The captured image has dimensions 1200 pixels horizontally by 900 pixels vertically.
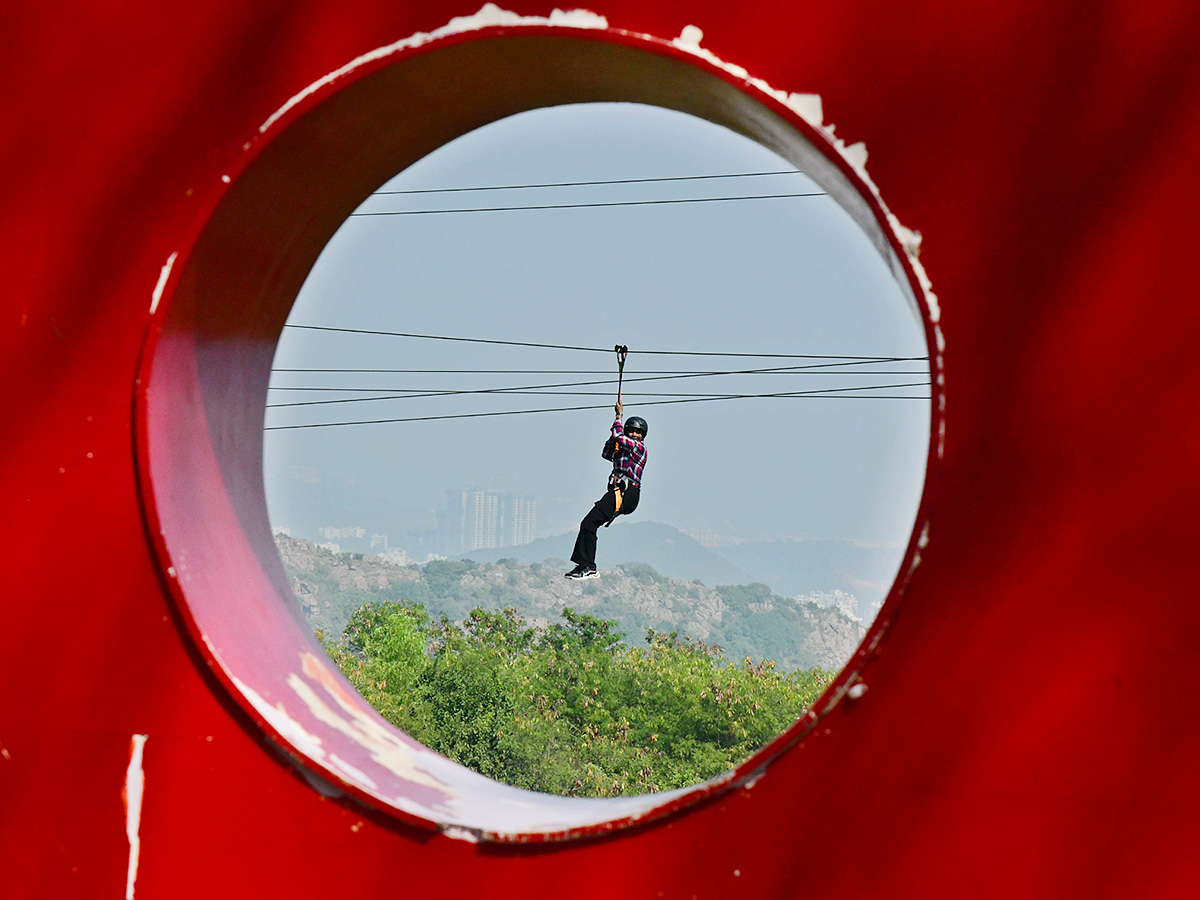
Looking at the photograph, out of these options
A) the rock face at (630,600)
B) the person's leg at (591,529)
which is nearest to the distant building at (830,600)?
the rock face at (630,600)

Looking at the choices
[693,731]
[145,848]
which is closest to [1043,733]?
[145,848]

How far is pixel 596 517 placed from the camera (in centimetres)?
1016

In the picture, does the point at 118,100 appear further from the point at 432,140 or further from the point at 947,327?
the point at 947,327

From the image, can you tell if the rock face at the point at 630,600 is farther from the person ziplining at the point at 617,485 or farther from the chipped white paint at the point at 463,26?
the chipped white paint at the point at 463,26

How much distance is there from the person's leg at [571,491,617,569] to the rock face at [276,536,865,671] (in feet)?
94.5

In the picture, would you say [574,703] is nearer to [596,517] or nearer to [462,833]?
[596,517]

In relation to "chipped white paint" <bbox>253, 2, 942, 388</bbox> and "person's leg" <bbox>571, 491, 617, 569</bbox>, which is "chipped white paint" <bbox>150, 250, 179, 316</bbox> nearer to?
"chipped white paint" <bbox>253, 2, 942, 388</bbox>

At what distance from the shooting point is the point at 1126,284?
1.52 metres

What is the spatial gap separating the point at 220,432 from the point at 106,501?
28cm

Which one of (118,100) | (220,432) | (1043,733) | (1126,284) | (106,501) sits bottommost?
(1043,733)

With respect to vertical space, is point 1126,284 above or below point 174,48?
below

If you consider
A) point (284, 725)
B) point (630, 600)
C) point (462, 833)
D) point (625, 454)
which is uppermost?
point (625, 454)

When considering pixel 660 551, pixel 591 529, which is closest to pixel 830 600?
pixel 660 551

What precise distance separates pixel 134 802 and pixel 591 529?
28.4 ft
